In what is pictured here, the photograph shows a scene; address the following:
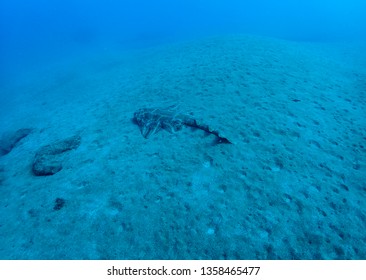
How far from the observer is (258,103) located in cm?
597

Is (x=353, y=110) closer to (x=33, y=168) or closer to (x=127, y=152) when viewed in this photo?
(x=127, y=152)

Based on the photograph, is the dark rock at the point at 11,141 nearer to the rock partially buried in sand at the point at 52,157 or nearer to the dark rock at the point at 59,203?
the rock partially buried in sand at the point at 52,157

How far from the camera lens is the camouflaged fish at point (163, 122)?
5.27 m

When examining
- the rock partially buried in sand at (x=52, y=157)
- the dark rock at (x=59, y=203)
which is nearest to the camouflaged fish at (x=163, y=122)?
the rock partially buried in sand at (x=52, y=157)

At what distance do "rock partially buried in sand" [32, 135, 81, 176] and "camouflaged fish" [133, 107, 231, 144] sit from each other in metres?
1.63

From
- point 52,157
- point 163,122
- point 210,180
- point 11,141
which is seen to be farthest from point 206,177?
point 11,141

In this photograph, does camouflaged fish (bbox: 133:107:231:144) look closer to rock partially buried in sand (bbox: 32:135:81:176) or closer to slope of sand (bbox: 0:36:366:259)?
slope of sand (bbox: 0:36:366:259)

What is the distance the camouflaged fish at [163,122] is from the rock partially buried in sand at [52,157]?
1626 millimetres

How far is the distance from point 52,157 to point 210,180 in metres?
3.56

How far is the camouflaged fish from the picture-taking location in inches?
207

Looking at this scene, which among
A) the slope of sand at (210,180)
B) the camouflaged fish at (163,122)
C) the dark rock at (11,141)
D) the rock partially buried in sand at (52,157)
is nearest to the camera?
the slope of sand at (210,180)

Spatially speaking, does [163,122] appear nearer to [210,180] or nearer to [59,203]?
[210,180]

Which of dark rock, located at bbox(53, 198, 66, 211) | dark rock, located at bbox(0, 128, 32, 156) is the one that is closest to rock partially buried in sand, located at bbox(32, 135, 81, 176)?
dark rock, located at bbox(53, 198, 66, 211)

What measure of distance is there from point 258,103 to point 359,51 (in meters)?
11.1
